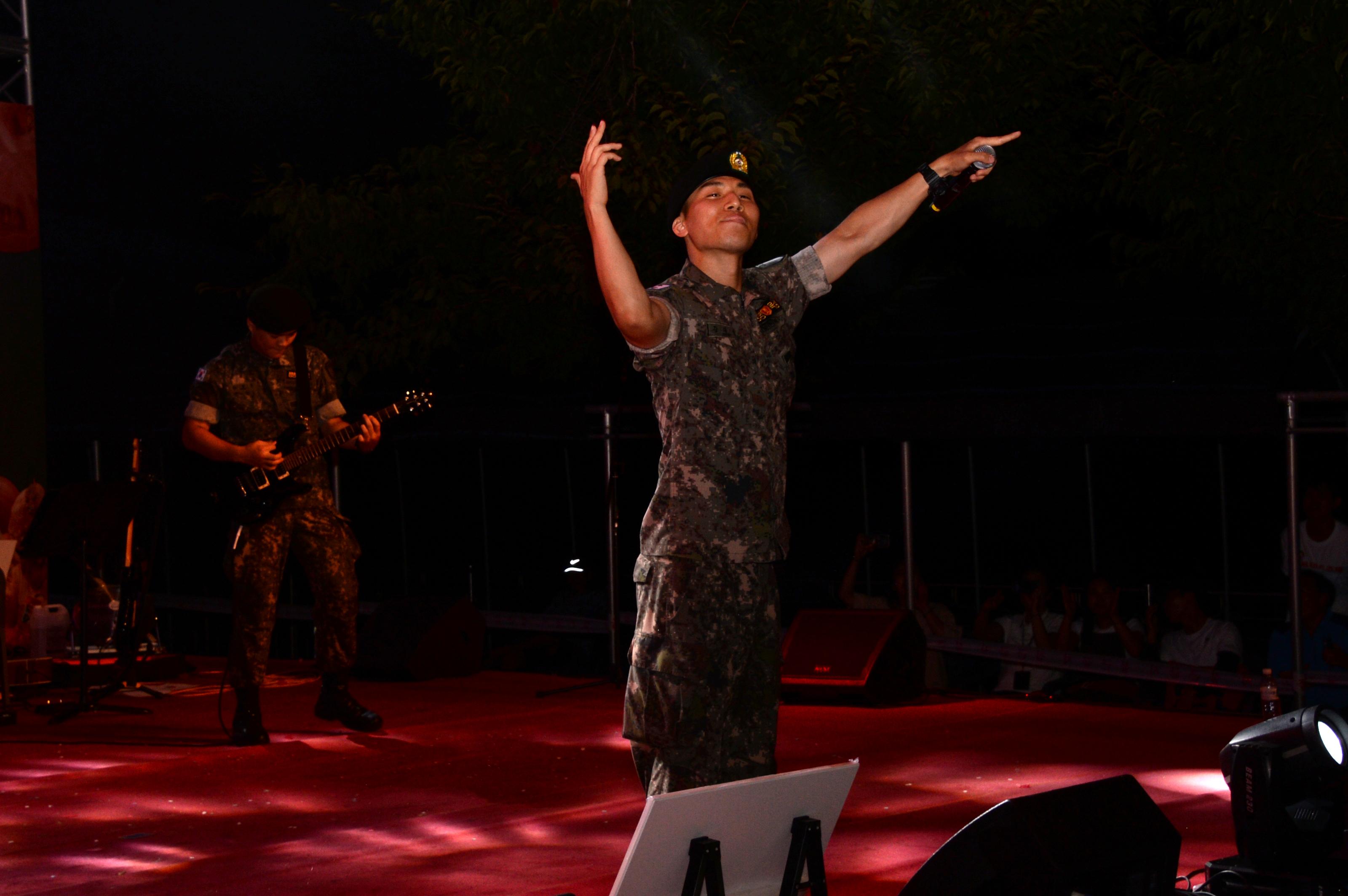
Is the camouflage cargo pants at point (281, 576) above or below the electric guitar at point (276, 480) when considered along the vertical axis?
below

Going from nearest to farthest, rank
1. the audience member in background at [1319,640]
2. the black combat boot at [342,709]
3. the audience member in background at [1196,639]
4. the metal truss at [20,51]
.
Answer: the black combat boot at [342,709] → the audience member in background at [1319,640] → the audience member in background at [1196,639] → the metal truss at [20,51]

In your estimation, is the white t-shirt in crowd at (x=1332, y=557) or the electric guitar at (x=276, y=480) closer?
the electric guitar at (x=276, y=480)

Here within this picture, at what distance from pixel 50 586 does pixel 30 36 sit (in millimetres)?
7703

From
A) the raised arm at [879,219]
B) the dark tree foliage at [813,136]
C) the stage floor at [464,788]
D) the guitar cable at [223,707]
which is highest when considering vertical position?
the dark tree foliage at [813,136]

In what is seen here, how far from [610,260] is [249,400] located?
422cm

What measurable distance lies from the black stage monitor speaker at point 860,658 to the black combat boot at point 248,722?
2679 mm

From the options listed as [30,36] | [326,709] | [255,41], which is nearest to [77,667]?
[326,709]

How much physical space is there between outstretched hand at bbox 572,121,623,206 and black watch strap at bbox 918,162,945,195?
848mm

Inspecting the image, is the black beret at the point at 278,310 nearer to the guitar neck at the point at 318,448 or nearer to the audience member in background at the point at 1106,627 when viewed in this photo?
the guitar neck at the point at 318,448

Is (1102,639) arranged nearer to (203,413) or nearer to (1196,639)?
(1196,639)

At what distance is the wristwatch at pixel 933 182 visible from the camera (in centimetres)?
361

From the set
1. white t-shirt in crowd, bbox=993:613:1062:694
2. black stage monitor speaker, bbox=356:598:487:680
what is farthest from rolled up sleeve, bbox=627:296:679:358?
black stage monitor speaker, bbox=356:598:487:680

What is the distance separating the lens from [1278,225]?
10.6m

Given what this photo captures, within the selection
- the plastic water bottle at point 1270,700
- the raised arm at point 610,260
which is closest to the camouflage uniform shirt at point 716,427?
the raised arm at point 610,260
